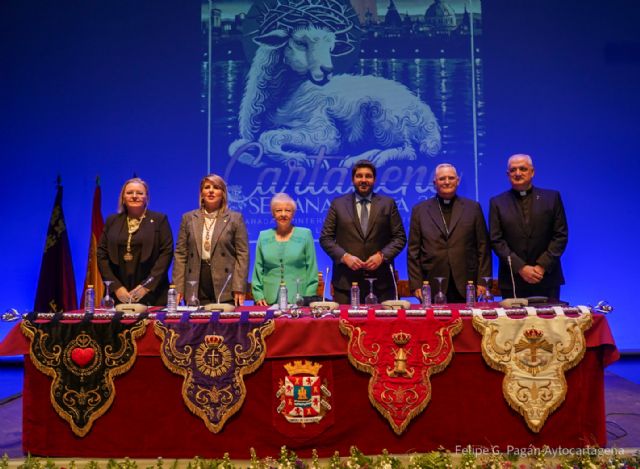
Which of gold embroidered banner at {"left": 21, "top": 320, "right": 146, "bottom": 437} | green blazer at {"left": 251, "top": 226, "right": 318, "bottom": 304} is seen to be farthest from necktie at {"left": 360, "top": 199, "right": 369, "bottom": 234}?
gold embroidered banner at {"left": 21, "top": 320, "right": 146, "bottom": 437}

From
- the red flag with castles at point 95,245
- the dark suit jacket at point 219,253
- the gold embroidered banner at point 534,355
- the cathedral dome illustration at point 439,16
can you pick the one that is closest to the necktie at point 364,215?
the dark suit jacket at point 219,253

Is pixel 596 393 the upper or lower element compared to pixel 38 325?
lower

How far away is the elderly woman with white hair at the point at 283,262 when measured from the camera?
3.69 metres

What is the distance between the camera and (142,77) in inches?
225

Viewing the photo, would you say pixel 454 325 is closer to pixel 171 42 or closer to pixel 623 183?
pixel 623 183

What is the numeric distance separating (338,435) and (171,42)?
13.7 feet

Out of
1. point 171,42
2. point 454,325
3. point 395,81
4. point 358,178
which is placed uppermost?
point 171,42

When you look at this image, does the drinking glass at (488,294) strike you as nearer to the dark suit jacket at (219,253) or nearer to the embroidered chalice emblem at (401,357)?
the embroidered chalice emblem at (401,357)

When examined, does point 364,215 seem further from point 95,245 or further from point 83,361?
point 95,245

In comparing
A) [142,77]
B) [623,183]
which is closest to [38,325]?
[142,77]

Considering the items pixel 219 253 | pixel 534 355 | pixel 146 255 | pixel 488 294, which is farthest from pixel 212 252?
pixel 534 355

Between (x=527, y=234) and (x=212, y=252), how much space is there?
1.96m

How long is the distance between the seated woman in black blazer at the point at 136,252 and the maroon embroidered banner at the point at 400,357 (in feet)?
4.66

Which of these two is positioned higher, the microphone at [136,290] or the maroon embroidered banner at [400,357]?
the microphone at [136,290]
